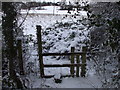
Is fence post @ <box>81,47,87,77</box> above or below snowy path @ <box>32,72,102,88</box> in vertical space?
above

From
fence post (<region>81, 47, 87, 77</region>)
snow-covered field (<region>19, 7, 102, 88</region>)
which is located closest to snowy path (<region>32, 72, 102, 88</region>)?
snow-covered field (<region>19, 7, 102, 88</region>)

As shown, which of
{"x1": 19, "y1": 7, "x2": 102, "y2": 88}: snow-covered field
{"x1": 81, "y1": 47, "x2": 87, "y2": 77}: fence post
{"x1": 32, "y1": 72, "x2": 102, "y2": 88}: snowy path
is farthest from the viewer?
{"x1": 81, "y1": 47, "x2": 87, "y2": 77}: fence post

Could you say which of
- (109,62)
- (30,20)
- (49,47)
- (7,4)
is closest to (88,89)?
(109,62)

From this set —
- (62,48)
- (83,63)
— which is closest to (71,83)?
(83,63)

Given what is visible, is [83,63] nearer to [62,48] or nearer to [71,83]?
[71,83]

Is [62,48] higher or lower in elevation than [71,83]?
Result: higher

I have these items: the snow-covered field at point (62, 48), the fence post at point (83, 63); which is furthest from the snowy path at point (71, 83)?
the fence post at point (83, 63)

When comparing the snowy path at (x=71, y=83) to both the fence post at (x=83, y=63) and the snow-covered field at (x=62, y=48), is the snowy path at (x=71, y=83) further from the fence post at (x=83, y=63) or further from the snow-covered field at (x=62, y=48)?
the fence post at (x=83, y=63)

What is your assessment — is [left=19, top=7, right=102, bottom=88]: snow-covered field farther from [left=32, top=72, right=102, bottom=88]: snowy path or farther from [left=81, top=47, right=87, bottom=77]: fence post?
[left=81, top=47, right=87, bottom=77]: fence post

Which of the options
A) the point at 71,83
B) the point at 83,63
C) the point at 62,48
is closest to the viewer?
the point at 71,83

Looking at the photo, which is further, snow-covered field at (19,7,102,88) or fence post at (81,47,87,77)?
fence post at (81,47,87,77)

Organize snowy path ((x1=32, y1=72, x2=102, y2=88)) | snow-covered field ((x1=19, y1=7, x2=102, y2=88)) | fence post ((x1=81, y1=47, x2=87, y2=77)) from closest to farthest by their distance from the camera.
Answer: snowy path ((x1=32, y1=72, x2=102, y2=88)), snow-covered field ((x1=19, y1=7, x2=102, y2=88)), fence post ((x1=81, y1=47, x2=87, y2=77))

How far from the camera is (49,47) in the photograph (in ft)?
29.4

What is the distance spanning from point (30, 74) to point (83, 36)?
3753 mm
